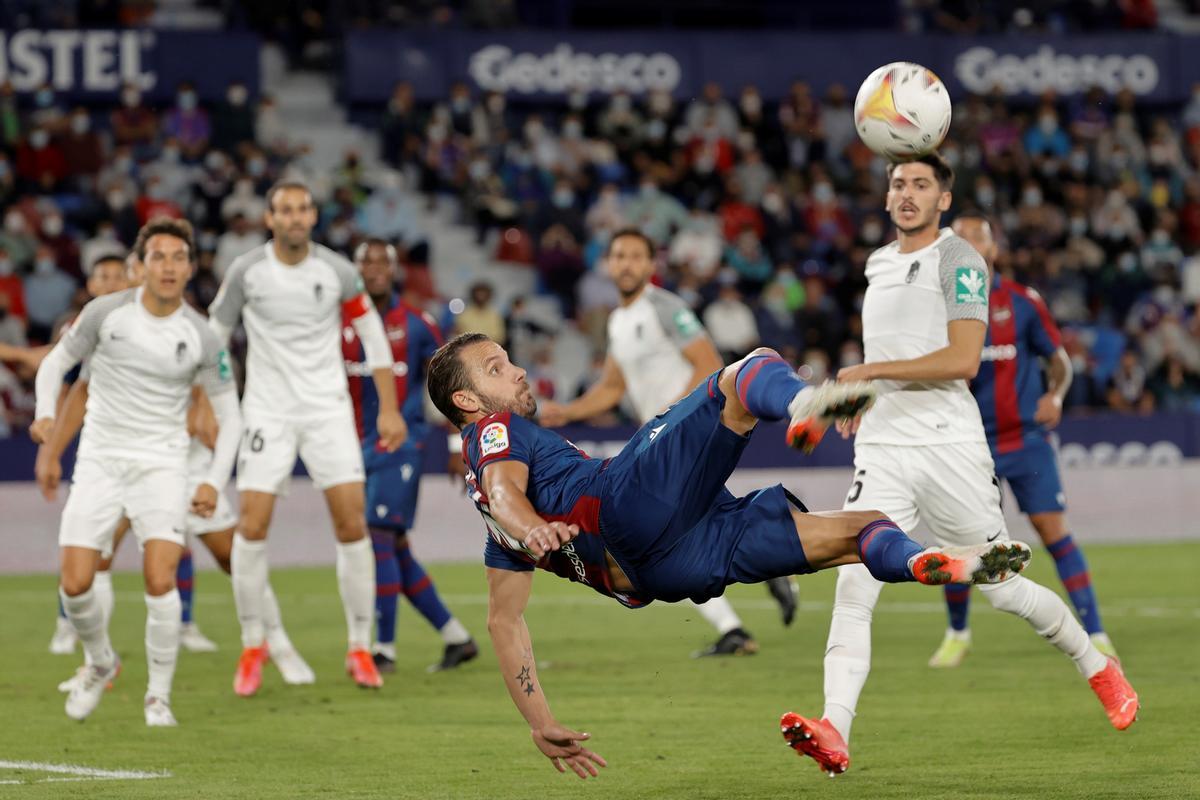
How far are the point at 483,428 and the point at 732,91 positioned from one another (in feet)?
69.1

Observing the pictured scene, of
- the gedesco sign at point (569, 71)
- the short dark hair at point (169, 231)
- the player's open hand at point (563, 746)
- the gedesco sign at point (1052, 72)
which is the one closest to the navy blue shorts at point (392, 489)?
the short dark hair at point (169, 231)

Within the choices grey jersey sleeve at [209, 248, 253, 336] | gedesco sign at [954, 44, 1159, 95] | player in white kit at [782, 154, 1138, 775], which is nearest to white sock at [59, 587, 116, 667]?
grey jersey sleeve at [209, 248, 253, 336]

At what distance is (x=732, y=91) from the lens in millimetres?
26703

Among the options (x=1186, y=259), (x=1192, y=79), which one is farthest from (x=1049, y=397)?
(x=1192, y=79)

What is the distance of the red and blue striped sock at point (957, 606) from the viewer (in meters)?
10.5

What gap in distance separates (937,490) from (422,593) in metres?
4.30

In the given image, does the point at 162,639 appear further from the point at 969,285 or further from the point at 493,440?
the point at 969,285

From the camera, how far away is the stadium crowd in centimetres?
2155

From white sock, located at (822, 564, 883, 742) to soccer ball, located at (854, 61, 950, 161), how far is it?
170 cm

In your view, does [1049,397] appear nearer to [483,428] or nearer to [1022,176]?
[483,428]

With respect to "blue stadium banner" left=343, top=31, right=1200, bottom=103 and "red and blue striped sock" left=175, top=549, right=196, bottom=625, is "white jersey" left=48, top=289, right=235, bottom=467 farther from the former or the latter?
"blue stadium banner" left=343, top=31, right=1200, bottom=103

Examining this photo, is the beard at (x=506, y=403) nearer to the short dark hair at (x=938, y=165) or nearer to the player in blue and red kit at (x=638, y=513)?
the player in blue and red kit at (x=638, y=513)

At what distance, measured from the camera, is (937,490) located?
7.45 m

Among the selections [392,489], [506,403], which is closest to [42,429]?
[392,489]
